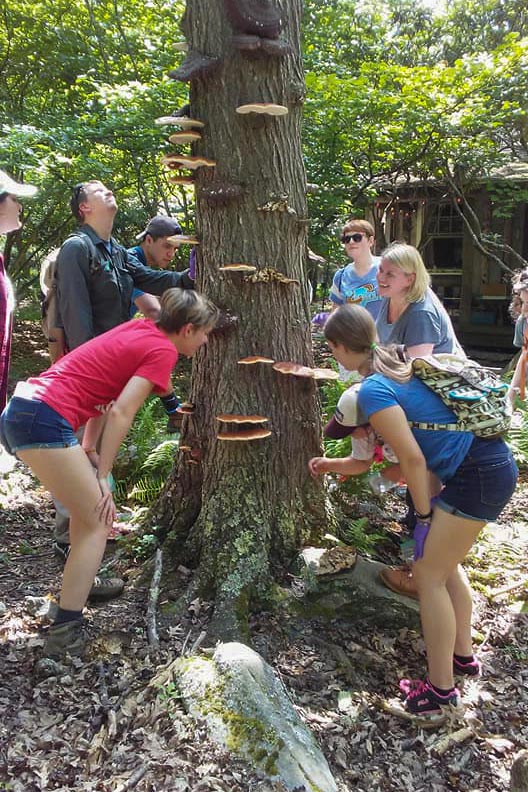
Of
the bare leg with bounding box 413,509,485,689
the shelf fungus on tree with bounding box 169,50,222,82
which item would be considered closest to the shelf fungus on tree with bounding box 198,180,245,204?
the shelf fungus on tree with bounding box 169,50,222,82

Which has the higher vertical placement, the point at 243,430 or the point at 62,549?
the point at 243,430

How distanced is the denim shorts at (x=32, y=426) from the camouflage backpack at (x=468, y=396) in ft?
5.84

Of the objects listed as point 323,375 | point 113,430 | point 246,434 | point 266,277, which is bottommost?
point 246,434

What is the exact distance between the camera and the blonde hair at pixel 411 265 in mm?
3695

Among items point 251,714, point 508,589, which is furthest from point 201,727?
point 508,589

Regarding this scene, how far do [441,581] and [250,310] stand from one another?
6.34 ft

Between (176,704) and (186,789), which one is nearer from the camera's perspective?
(186,789)

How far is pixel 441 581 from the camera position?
2922mm

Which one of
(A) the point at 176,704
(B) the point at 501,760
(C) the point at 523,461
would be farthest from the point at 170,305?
(C) the point at 523,461

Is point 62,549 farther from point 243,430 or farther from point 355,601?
point 355,601

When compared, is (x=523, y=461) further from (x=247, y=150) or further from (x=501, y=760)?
(x=247, y=150)

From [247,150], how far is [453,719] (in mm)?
3416

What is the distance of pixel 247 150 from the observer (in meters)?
3.66

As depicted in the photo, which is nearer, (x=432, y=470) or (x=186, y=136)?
(x=432, y=470)
